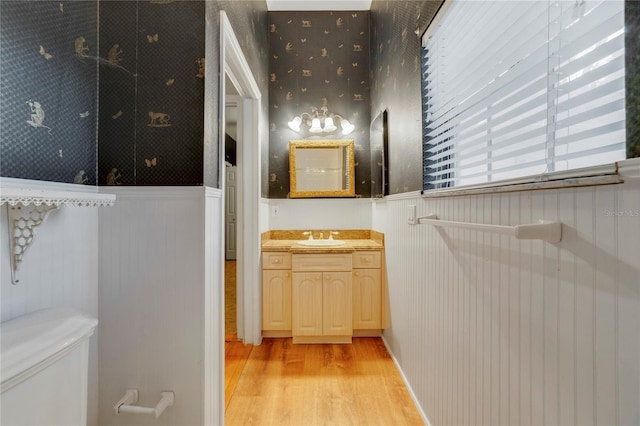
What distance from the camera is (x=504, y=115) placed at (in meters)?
0.87

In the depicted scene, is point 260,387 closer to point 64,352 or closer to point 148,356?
point 148,356

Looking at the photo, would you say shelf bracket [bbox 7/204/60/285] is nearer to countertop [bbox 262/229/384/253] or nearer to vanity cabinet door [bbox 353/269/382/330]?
countertop [bbox 262/229/384/253]

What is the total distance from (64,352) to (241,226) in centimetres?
157

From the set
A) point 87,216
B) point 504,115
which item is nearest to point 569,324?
point 504,115

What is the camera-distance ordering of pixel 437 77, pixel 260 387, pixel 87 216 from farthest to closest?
pixel 260 387 → pixel 437 77 → pixel 87 216

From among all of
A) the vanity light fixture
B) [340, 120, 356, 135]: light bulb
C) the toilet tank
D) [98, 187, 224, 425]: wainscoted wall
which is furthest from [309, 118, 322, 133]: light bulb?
the toilet tank

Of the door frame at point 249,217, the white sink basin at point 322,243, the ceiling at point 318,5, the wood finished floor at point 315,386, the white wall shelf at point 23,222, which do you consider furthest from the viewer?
the ceiling at point 318,5

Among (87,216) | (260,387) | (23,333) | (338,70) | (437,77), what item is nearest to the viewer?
(23,333)

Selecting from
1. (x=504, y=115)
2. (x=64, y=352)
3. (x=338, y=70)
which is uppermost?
(x=338, y=70)

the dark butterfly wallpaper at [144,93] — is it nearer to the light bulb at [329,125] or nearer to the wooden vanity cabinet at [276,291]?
the wooden vanity cabinet at [276,291]

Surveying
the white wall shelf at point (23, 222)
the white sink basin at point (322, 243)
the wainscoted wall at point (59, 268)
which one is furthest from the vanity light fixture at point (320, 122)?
the white wall shelf at point (23, 222)

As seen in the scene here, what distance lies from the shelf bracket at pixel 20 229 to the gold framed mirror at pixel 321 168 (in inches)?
75.7

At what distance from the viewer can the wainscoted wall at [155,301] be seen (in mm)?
1140

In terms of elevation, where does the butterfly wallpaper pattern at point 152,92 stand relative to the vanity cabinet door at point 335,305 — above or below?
above
